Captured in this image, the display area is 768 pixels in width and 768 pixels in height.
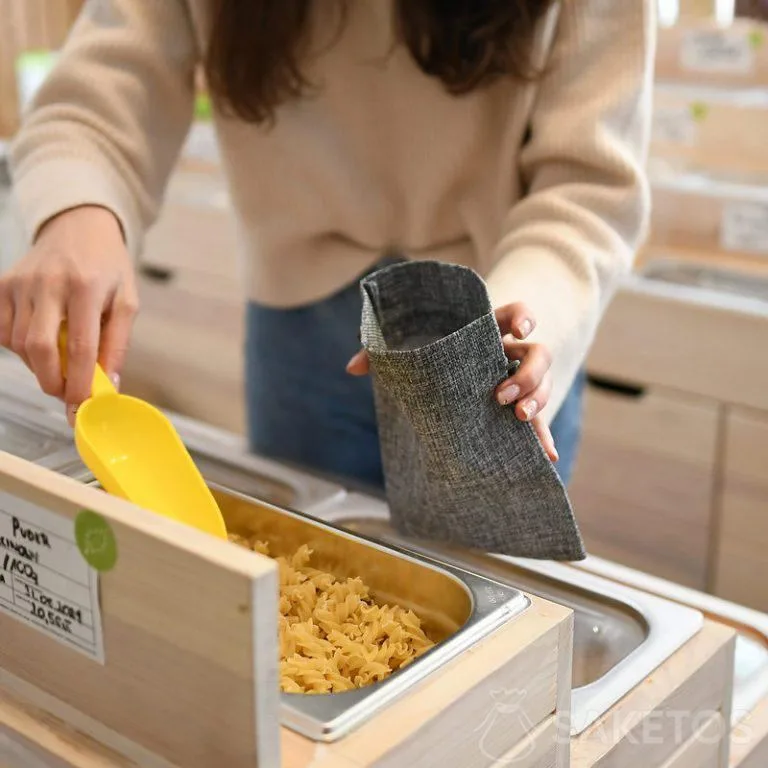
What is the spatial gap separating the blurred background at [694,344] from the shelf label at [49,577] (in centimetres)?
109

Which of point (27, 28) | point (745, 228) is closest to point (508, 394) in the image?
point (745, 228)

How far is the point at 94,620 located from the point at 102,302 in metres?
0.32

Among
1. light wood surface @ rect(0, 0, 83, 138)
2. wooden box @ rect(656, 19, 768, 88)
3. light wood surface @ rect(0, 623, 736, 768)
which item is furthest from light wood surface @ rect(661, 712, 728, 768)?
light wood surface @ rect(0, 0, 83, 138)

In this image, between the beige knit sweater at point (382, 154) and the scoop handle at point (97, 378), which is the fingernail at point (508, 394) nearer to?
the beige knit sweater at point (382, 154)

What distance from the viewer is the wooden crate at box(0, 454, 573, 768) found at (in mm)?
483

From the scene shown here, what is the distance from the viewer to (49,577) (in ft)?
1.84

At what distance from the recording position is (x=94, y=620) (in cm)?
54

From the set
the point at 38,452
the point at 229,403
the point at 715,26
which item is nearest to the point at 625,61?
the point at 38,452

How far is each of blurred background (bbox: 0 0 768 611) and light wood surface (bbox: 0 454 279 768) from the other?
1130 mm

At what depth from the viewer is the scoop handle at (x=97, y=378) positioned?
29.3 inches

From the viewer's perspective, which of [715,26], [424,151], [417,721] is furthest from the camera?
[715,26]

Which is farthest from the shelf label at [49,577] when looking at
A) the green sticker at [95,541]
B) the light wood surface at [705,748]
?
the light wood surface at [705,748]

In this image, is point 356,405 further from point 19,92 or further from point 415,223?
point 19,92

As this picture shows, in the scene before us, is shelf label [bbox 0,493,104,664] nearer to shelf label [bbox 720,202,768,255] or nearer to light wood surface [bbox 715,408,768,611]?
light wood surface [bbox 715,408,768,611]
